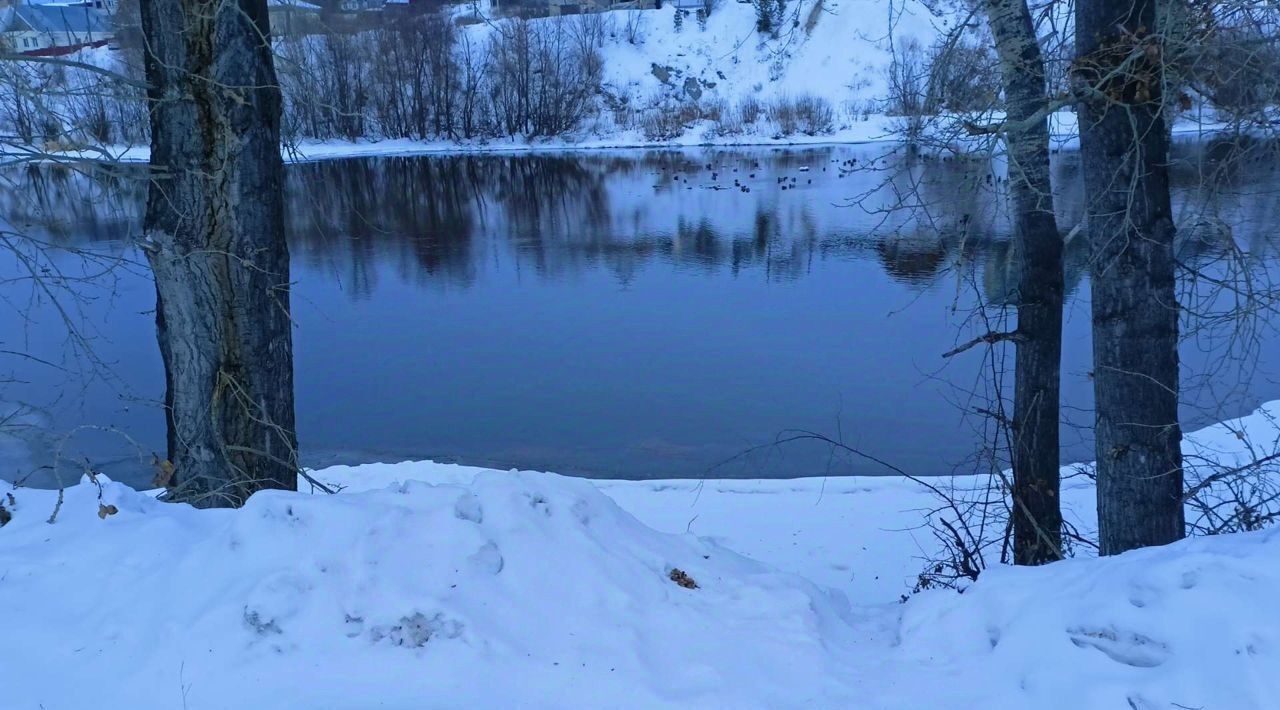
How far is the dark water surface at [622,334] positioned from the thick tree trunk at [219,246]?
0.34 metres

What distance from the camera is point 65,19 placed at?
457cm

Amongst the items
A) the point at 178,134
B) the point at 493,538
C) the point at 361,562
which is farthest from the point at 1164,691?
the point at 178,134

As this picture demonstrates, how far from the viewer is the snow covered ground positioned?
286 cm

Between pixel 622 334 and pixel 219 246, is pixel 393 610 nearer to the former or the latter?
pixel 219 246

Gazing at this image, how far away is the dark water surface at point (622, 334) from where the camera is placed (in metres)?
7.25

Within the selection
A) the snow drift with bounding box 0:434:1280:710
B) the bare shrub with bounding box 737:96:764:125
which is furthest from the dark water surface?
the bare shrub with bounding box 737:96:764:125

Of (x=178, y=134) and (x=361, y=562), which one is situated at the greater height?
(x=178, y=134)

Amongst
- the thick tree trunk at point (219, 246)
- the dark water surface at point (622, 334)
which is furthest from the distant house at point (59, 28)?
the dark water surface at point (622, 334)

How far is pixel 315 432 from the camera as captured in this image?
10016mm

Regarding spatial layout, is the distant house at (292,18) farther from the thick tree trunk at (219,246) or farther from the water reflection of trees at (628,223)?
the water reflection of trees at (628,223)

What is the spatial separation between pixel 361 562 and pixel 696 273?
1360cm

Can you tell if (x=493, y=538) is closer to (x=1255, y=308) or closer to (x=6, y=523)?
(x=6, y=523)

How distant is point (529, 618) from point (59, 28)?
447cm

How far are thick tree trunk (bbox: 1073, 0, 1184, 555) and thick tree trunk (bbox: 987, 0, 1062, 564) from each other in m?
0.49
